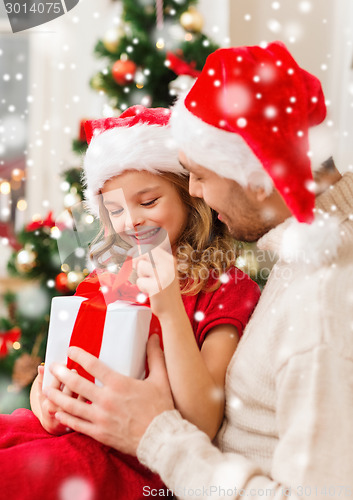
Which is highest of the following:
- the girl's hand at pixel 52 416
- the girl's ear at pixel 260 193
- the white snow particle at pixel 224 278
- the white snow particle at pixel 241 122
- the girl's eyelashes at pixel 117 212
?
the white snow particle at pixel 241 122

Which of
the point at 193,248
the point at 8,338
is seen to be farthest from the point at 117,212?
the point at 8,338

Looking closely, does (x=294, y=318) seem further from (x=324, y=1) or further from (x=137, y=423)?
(x=324, y=1)

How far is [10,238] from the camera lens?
7.16 feet

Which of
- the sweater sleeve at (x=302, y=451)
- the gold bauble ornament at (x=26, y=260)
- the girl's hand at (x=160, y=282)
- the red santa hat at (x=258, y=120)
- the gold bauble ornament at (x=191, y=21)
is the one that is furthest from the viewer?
the gold bauble ornament at (x=26, y=260)

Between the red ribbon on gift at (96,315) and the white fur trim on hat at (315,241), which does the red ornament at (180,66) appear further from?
the white fur trim on hat at (315,241)

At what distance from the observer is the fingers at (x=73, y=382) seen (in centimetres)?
84

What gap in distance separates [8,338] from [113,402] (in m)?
1.16

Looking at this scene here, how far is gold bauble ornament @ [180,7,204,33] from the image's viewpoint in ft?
5.24

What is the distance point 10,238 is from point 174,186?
4.18 feet

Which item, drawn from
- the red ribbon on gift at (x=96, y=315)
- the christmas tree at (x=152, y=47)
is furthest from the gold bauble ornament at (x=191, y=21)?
the red ribbon on gift at (x=96, y=315)

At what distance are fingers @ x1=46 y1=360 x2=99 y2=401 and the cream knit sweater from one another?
0.40 ft

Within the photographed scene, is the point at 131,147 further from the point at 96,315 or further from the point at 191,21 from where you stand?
the point at 191,21

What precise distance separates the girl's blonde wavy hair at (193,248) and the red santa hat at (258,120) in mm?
259

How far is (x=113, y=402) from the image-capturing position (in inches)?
32.2
